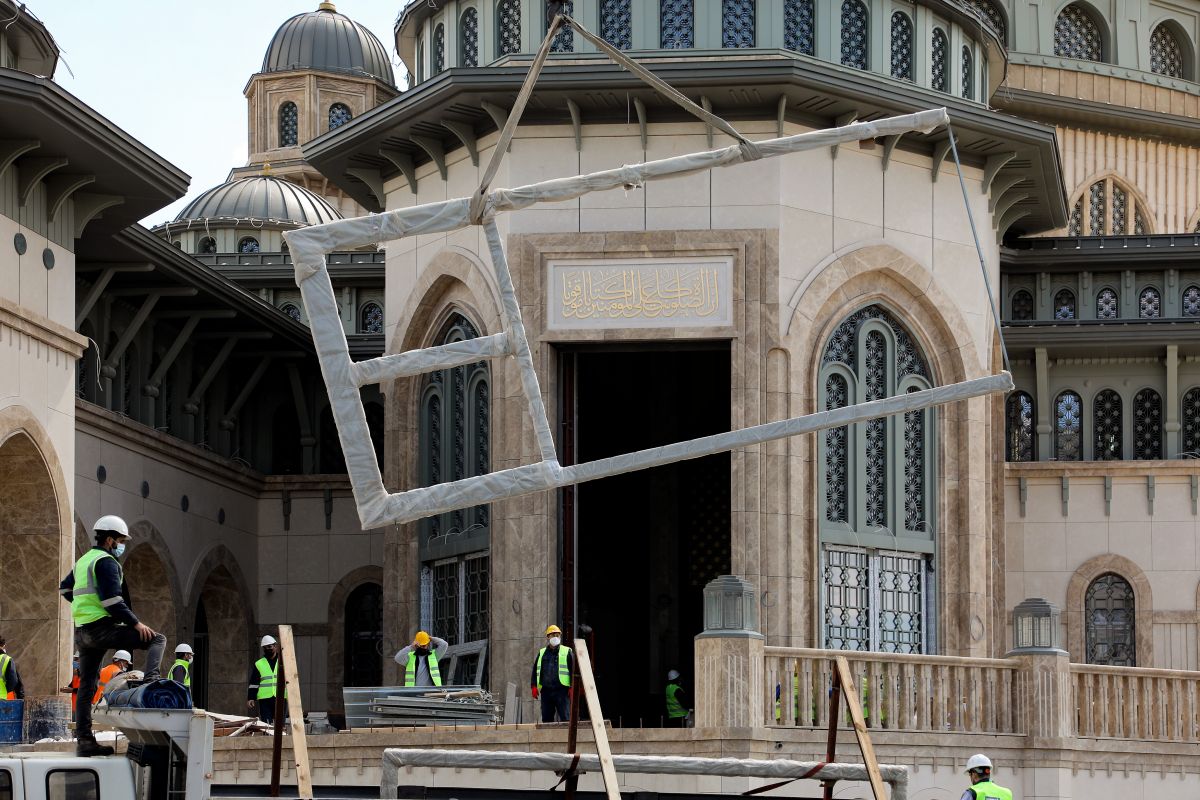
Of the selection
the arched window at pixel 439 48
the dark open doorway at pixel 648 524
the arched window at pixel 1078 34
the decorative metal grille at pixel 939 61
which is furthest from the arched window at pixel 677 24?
the arched window at pixel 1078 34

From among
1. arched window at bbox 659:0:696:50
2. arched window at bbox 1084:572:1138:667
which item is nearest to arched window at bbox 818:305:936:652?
arched window at bbox 659:0:696:50

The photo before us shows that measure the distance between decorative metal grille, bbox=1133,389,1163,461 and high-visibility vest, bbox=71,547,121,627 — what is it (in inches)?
992

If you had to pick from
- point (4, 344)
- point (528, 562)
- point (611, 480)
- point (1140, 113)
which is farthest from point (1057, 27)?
point (4, 344)

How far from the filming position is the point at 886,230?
29.2m

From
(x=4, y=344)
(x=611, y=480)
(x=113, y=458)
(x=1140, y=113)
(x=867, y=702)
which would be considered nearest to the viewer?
(x=867, y=702)

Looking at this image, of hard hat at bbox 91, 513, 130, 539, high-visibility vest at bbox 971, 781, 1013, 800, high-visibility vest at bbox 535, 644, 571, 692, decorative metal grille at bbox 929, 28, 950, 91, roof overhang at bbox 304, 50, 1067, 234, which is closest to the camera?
hard hat at bbox 91, 513, 130, 539

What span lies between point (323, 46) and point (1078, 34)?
2366 cm

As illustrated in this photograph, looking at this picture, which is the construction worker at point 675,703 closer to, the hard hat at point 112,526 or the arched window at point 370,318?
the arched window at point 370,318

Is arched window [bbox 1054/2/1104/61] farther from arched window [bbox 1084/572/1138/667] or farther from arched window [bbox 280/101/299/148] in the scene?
arched window [bbox 280/101/299/148]

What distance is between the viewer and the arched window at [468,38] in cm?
3016

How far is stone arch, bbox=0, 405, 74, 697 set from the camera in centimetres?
2669

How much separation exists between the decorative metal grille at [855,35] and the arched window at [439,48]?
5.76 metres

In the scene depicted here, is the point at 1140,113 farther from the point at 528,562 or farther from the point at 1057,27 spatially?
the point at 528,562

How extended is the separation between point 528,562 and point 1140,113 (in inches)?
901
